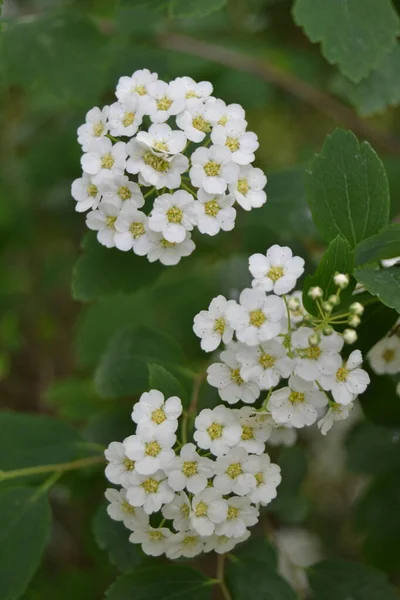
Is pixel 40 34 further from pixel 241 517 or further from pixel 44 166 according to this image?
pixel 241 517

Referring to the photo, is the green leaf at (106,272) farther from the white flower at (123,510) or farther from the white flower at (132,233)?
the white flower at (123,510)

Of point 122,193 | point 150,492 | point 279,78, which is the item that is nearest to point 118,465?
point 150,492

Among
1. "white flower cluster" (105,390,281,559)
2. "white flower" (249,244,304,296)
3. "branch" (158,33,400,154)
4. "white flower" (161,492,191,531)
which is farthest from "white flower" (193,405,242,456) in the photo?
"branch" (158,33,400,154)

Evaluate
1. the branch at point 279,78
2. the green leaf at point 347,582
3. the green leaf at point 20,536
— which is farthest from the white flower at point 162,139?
the branch at point 279,78

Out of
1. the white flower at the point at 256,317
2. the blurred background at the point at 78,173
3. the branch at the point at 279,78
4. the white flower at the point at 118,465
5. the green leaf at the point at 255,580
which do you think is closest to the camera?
the white flower at the point at 256,317

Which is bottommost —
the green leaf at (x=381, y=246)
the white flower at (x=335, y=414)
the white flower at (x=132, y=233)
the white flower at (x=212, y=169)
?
the white flower at (x=335, y=414)

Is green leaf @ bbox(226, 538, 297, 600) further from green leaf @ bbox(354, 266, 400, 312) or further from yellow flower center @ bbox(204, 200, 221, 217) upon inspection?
yellow flower center @ bbox(204, 200, 221, 217)
